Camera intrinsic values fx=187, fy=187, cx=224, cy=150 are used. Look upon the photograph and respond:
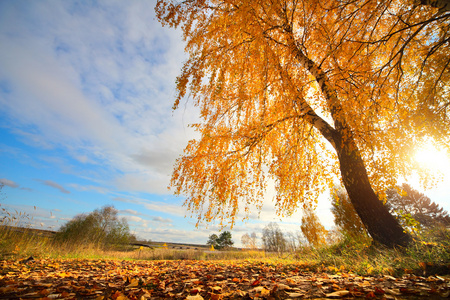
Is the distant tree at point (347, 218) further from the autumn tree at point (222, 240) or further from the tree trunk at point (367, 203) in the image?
the autumn tree at point (222, 240)

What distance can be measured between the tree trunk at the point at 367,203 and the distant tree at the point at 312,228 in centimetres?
741

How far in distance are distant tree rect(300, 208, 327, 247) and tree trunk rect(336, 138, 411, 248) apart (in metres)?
7.41

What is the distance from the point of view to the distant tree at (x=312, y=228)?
37.1ft

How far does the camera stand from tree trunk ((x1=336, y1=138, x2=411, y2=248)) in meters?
4.55

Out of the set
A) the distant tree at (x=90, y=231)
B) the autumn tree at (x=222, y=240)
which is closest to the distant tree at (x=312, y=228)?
the distant tree at (x=90, y=231)

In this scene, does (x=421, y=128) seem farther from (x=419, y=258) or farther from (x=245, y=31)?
(x=245, y=31)

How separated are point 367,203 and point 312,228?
797cm

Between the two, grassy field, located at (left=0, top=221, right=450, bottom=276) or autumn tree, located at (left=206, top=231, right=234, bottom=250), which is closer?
grassy field, located at (left=0, top=221, right=450, bottom=276)

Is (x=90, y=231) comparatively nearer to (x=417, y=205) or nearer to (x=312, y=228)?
(x=312, y=228)

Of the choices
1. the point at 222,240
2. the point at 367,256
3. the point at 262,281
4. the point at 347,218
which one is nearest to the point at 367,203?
the point at 367,256

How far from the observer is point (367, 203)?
15.7 ft

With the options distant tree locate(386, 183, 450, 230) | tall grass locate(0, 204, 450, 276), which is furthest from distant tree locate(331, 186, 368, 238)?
distant tree locate(386, 183, 450, 230)

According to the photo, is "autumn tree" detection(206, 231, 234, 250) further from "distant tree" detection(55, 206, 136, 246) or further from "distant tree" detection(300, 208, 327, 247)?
"distant tree" detection(300, 208, 327, 247)

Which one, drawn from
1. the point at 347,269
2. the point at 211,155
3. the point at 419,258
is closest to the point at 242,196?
the point at 211,155
